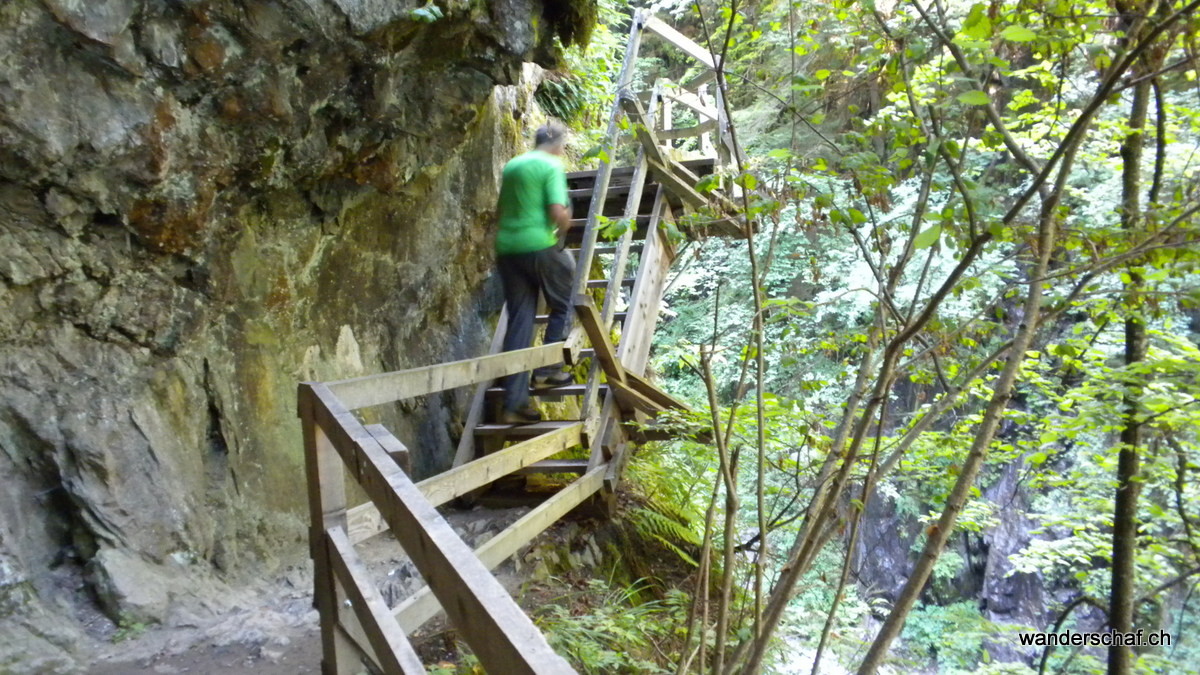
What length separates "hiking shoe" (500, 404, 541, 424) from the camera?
17.6ft

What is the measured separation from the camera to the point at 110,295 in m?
3.79

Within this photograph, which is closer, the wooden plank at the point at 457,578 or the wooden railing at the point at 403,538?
the wooden plank at the point at 457,578

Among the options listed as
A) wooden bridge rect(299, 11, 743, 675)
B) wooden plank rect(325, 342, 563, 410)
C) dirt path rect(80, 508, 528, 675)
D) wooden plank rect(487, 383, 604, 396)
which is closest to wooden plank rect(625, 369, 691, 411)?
wooden bridge rect(299, 11, 743, 675)

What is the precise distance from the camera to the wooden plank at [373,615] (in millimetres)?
1983

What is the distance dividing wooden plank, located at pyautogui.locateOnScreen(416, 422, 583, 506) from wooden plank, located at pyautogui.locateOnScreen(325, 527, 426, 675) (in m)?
0.45

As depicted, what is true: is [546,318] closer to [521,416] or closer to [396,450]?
[521,416]

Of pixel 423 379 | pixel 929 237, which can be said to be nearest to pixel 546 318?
pixel 423 379

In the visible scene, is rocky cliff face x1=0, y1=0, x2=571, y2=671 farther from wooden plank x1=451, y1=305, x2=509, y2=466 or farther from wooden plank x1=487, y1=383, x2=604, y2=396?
wooden plank x1=487, y1=383, x2=604, y2=396

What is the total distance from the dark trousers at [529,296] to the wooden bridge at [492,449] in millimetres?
147

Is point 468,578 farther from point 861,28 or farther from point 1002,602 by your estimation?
point 1002,602

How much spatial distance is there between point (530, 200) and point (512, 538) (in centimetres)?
245

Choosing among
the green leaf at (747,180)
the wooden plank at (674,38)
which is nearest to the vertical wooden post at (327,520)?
the green leaf at (747,180)

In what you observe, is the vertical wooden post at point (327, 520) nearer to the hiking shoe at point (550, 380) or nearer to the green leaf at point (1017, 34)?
the green leaf at point (1017, 34)

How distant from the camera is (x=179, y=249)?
3.92m
